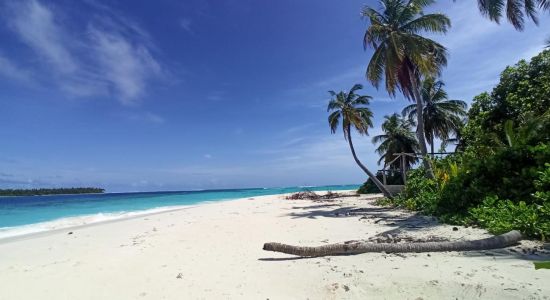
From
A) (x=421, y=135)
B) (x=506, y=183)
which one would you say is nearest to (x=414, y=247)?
(x=506, y=183)

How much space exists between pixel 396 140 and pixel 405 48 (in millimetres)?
18645

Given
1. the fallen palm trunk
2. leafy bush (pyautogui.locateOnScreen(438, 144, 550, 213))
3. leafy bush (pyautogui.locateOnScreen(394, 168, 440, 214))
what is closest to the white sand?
the fallen palm trunk

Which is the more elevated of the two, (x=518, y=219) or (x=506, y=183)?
(x=506, y=183)

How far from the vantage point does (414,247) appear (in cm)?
492

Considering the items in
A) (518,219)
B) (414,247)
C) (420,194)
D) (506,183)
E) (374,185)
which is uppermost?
(506,183)

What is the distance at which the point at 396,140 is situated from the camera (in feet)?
104

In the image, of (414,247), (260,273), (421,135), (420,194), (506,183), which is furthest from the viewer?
(421,135)

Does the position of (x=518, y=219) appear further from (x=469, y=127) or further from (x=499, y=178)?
(x=469, y=127)

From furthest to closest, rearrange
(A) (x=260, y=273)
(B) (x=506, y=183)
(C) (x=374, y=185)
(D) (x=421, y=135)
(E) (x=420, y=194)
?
(C) (x=374, y=185), (D) (x=421, y=135), (E) (x=420, y=194), (B) (x=506, y=183), (A) (x=260, y=273)

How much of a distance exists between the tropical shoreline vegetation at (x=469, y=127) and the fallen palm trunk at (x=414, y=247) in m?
0.76

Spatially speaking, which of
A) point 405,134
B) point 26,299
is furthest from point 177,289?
point 405,134

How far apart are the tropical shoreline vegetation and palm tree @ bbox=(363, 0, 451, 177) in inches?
1.6

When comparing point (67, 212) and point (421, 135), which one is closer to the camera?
point (421, 135)

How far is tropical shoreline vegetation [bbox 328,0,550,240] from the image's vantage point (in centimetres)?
666
